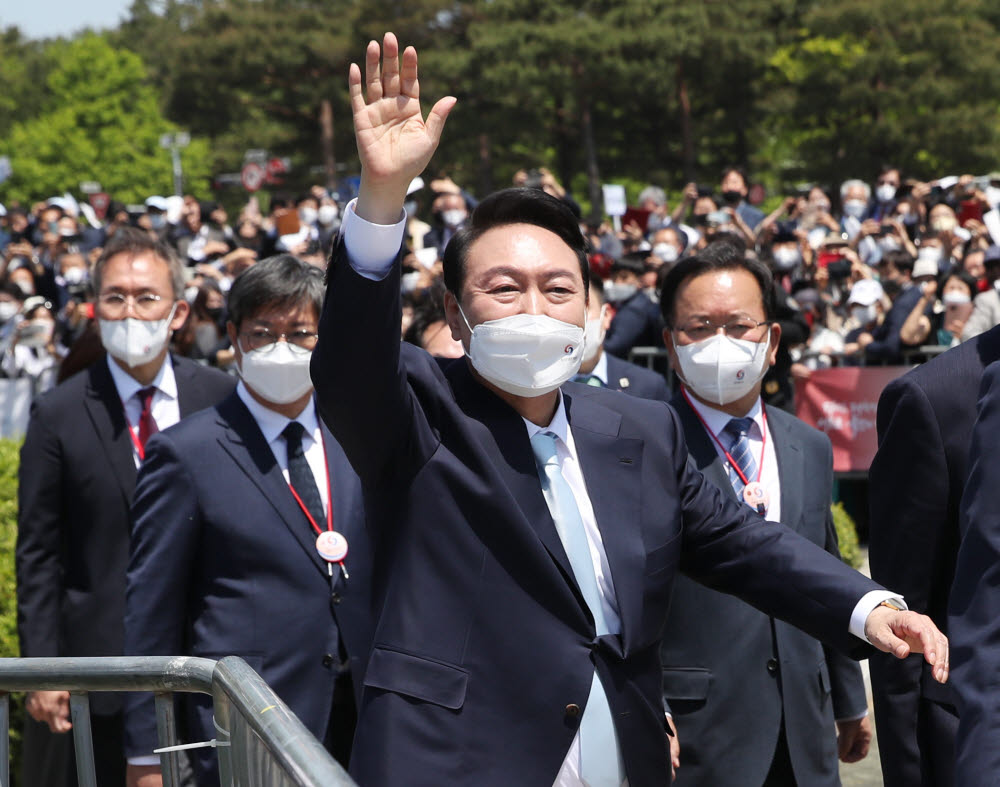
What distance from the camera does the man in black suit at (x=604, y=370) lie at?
5508 millimetres

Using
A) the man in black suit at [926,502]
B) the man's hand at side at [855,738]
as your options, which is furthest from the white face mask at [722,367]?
the man's hand at side at [855,738]

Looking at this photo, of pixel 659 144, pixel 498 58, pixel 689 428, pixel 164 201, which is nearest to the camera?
pixel 689 428

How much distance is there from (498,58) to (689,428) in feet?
108

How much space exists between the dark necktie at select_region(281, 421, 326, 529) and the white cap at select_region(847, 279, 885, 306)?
7.68 meters

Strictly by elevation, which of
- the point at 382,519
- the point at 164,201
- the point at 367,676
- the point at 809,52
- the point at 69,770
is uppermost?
the point at 809,52

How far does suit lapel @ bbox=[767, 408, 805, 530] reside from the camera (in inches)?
152

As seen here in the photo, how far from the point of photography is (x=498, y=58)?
117 feet

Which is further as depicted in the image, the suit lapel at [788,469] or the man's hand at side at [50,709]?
the man's hand at side at [50,709]

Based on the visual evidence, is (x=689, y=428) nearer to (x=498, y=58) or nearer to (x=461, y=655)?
(x=461, y=655)

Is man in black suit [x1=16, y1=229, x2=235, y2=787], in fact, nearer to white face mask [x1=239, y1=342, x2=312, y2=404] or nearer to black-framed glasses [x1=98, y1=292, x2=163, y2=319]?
black-framed glasses [x1=98, y1=292, x2=163, y2=319]

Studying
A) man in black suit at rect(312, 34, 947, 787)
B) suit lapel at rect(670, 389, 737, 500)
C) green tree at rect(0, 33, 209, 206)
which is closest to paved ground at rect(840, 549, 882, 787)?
suit lapel at rect(670, 389, 737, 500)

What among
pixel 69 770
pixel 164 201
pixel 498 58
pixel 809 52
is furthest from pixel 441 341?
pixel 809 52

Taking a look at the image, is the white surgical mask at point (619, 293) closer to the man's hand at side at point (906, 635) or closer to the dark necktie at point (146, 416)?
the dark necktie at point (146, 416)

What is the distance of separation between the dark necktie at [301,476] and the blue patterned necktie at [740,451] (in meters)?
1.11
